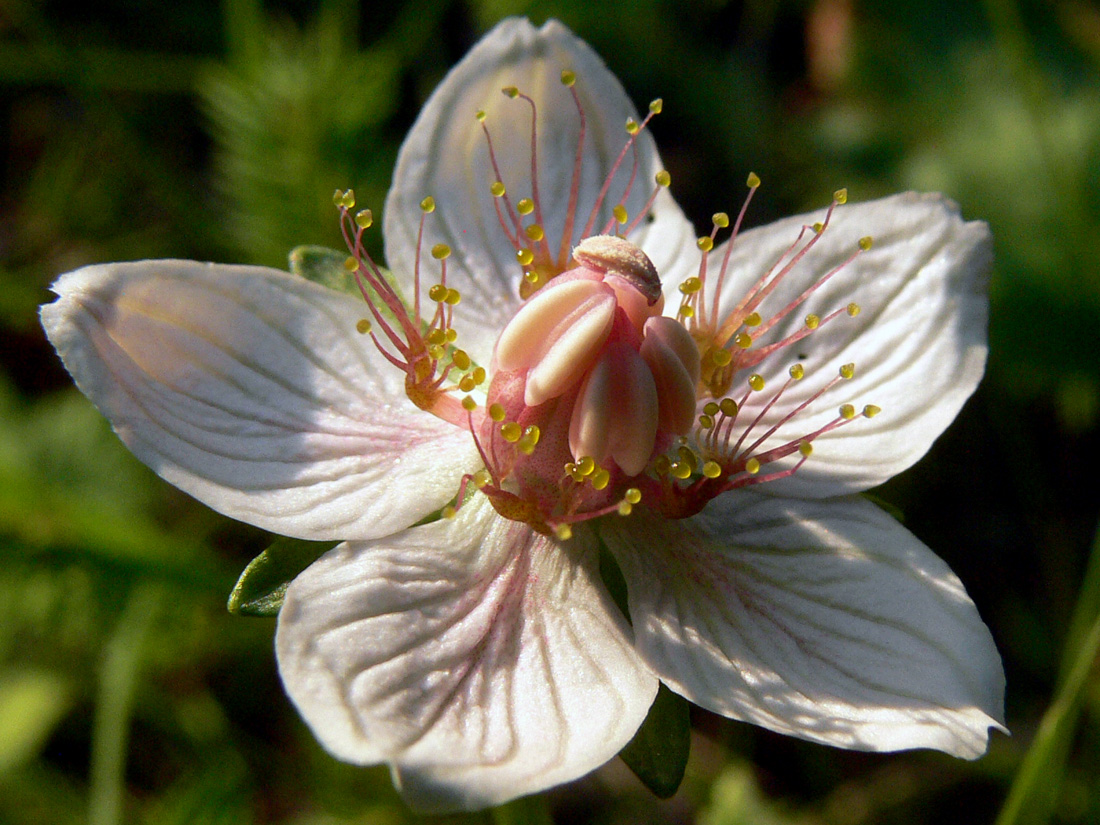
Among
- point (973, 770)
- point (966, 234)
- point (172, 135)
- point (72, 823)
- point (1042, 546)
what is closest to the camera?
point (966, 234)

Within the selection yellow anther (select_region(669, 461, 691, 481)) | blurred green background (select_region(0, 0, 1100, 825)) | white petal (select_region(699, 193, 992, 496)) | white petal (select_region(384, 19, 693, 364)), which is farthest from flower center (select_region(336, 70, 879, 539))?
blurred green background (select_region(0, 0, 1100, 825))

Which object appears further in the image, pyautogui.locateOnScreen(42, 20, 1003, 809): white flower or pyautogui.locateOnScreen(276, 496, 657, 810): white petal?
pyautogui.locateOnScreen(42, 20, 1003, 809): white flower

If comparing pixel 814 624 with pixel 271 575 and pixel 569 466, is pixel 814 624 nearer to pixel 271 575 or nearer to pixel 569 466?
pixel 569 466

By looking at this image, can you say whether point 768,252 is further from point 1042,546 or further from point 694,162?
point 694,162

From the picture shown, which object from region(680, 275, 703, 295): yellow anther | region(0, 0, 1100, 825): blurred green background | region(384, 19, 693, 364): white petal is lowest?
region(0, 0, 1100, 825): blurred green background

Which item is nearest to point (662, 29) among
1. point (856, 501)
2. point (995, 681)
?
point (856, 501)

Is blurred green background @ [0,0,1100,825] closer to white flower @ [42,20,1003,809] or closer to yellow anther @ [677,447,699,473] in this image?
white flower @ [42,20,1003,809]

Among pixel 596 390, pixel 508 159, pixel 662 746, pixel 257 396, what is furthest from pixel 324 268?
pixel 662 746
